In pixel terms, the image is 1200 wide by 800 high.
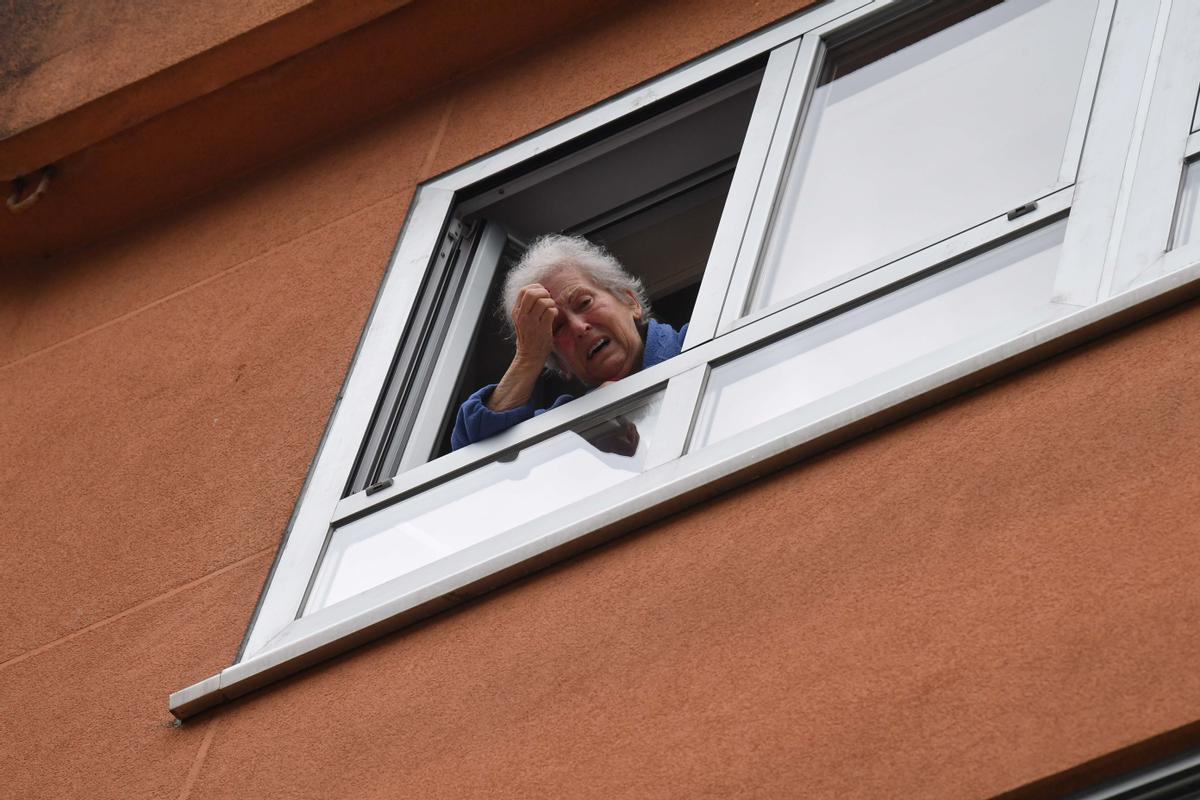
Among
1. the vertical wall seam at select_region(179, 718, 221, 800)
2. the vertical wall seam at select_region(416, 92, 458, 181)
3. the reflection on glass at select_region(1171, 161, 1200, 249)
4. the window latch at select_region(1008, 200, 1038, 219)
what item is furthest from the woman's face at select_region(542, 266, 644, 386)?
the reflection on glass at select_region(1171, 161, 1200, 249)

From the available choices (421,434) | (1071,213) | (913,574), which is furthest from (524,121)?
(913,574)

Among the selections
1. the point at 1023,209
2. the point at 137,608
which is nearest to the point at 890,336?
the point at 1023,209

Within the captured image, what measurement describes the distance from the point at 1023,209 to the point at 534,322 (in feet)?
4.28

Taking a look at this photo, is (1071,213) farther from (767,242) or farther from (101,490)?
(101,490)

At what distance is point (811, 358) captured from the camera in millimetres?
4070

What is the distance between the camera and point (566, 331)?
4770 mm

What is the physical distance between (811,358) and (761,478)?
0.44 metres

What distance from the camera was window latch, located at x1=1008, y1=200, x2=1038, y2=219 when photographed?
399 cm

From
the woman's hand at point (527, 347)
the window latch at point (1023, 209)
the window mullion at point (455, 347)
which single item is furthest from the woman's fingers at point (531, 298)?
the window latch at point (1023, 209)

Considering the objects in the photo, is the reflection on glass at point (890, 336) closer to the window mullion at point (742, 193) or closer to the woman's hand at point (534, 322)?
the window mullion at point (742, 193)

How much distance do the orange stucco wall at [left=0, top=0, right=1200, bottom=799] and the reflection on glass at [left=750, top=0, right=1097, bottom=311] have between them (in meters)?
0.62

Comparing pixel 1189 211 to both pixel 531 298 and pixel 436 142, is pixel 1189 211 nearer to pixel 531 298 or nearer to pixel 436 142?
pixel 531 298

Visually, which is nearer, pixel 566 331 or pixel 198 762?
pixel 198 762

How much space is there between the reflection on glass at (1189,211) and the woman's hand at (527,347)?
1.62 m
